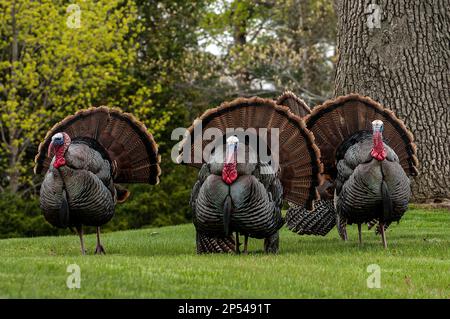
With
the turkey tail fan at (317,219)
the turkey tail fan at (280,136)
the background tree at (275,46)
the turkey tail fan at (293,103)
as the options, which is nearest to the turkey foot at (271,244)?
the turkey tail fan at (280,136)

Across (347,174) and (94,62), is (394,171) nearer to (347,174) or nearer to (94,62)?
(347,174)

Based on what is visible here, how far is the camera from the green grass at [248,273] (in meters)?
5.75

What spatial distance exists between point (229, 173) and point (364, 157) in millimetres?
1603

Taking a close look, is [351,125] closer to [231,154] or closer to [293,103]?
[293,103]

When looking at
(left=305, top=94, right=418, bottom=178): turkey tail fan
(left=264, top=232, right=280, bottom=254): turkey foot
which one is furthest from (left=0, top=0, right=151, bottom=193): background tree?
(left=264, top=232, right=280, bottom=254): turkey foot

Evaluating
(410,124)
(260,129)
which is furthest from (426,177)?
(260,129)

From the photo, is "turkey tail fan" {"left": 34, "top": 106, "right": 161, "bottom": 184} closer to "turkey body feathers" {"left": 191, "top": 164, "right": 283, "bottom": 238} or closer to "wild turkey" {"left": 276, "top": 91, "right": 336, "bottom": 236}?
"turkey body feathers" {"left": 191, "top": 164, "right": 283, "bottom": 238}

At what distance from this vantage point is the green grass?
5.75 m

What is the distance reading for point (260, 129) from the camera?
8.47 metres

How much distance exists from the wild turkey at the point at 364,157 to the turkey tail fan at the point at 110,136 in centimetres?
187

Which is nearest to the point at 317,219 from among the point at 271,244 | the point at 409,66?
the point at 271,244

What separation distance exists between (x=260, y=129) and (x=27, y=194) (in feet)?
39.9

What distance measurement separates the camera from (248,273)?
21.4 ft

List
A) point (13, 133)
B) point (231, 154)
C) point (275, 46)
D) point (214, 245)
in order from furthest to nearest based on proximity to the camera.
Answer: point (275, 46)
point (13, 133)
point (214, 245)
point (231, 154)
